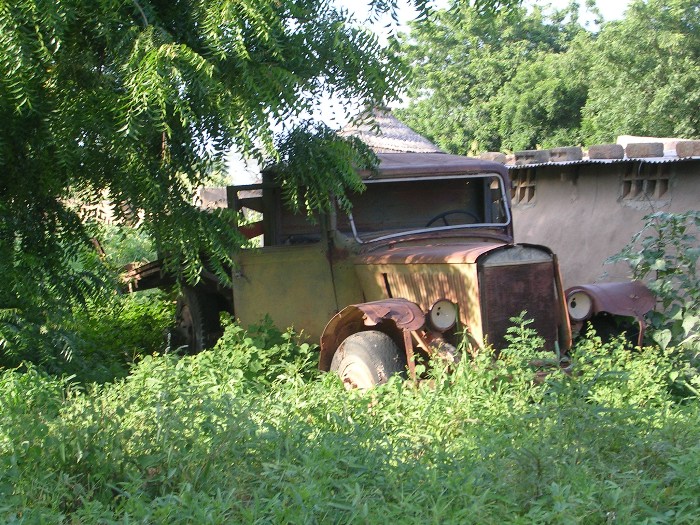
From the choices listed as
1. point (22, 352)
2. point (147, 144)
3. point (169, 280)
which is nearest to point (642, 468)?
point (147, 144)

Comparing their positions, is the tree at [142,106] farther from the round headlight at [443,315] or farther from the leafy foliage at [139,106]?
the round headlight at [443,315]

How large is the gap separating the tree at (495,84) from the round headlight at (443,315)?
61.6 ft

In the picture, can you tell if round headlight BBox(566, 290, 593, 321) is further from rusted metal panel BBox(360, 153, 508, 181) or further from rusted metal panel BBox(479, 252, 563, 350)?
rusted metal panel BBox(360, 153, 508, 181)

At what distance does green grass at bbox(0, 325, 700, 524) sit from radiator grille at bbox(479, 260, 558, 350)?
371mm

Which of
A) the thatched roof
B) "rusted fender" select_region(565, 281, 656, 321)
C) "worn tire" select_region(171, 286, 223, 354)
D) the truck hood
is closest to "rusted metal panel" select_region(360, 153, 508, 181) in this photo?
the truck hood

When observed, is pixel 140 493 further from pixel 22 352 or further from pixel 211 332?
pixel 211 332

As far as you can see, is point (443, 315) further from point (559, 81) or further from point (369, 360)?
point (559, 81)

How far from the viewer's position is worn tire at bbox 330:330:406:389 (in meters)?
5.66

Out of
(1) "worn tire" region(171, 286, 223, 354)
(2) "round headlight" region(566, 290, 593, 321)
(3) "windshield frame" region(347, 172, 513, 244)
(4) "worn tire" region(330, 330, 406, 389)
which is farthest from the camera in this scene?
(1) "worn tire" region(171, 286, 223, 354)

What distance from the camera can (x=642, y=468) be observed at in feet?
13.3

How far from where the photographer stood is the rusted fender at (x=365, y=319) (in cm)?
555

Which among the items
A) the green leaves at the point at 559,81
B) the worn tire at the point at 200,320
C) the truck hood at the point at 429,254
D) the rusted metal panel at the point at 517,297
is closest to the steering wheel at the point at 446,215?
the truck hood at the point at 429,254

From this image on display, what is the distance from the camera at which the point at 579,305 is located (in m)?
6.21

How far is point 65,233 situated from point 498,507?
402 centimetres
